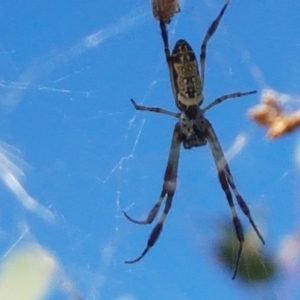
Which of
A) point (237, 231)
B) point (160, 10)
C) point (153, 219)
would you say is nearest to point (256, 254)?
point (237, 231)

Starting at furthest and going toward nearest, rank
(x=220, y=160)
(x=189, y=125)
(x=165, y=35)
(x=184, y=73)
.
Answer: (x=220, y=160) < (x=189, y=125) < (x=165, y=35) < (x=184, y=73)

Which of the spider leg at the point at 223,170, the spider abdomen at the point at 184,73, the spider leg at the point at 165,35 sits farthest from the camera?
the spider leg at the point at 223,170

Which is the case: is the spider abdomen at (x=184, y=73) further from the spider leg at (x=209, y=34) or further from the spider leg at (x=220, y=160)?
the spider leg at (x=220, y=160)

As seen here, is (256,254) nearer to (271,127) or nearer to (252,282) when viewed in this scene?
(252,282)

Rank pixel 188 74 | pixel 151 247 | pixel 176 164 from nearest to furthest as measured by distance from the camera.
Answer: pixel 188 74, pixel 151 247, pixel 176 164

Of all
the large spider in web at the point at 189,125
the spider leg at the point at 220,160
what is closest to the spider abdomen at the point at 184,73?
the large spider in web at the point at 189,125

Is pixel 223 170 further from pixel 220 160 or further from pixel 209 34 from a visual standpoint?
pixel 209 34

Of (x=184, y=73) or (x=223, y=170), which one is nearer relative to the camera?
(x=184, y=73)

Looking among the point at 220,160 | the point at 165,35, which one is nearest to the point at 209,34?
the point at 165,35
